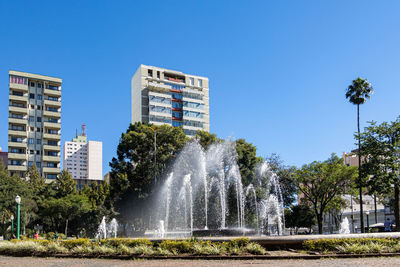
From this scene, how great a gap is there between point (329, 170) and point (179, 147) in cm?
1647

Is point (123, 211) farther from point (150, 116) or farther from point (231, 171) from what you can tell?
point (150, 116)

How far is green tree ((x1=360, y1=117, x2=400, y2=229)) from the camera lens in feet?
106

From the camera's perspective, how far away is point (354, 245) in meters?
14.5

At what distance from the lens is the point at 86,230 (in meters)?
49.6

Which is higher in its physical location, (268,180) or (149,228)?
(268,180)

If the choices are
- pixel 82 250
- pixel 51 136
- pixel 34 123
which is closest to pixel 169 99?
pixel 51 136

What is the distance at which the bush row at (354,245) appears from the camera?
14422 millimetres

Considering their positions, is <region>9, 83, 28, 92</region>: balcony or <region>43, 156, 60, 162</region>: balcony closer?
<region>9, 83, 28, 92</region>: balcony

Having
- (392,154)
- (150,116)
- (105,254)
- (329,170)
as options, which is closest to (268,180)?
(329,170)

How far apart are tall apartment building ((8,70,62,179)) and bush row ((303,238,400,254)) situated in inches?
2644

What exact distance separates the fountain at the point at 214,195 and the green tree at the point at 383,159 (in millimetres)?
11215

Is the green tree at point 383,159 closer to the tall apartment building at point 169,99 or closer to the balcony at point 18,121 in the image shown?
the tall apartment building at point 169,99

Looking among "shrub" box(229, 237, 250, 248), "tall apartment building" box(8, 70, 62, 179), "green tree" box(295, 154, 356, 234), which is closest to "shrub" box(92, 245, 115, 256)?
"shrub" box(229, 237, 250, 248)

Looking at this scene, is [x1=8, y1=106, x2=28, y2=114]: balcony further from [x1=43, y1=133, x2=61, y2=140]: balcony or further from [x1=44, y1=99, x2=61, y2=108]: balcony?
[x1=43, y1=133, x2=61, y2=140]: balcony
